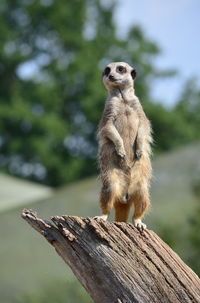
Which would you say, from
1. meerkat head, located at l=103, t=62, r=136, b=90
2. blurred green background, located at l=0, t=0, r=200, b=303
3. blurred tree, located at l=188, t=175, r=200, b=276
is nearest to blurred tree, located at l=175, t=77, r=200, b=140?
blurred green background, located at l=0, t=0, r=200, b=303

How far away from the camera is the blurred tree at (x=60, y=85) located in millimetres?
42094

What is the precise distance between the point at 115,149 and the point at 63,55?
40975 mm

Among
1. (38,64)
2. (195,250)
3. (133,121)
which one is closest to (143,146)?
(133,121)

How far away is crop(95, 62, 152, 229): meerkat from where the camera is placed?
653 centimetres

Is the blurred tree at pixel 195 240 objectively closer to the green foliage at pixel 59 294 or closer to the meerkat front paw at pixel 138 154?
the green foliage at pixel 59 294

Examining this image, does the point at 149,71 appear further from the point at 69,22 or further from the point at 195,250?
the point at 195,250

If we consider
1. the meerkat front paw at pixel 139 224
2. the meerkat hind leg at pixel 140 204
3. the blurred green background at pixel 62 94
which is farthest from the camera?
the blurred green background at pixel 62 94

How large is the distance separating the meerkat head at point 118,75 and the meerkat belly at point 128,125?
0.56 feet

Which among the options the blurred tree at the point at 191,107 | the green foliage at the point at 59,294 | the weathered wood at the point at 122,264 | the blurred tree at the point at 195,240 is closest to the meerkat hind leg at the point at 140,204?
the weathered wood at the point at 122,264

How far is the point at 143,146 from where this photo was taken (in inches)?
265

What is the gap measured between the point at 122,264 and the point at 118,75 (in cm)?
141

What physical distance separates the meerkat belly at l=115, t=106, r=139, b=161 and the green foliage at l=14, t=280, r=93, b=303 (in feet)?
35.8

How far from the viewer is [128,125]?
681 cm

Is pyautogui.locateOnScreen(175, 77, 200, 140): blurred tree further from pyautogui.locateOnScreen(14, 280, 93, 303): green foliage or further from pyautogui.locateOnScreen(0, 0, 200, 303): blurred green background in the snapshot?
pyautogui.locateOnScreen(14, 280, 93, 303): green foliage
